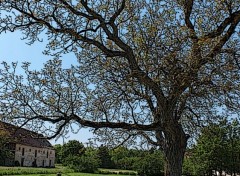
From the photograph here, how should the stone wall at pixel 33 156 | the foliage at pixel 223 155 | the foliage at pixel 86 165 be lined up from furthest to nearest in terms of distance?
the stone wall at pixel 33 156 → the foliage at pixel 86 165 → the foliage at pixel 223 155

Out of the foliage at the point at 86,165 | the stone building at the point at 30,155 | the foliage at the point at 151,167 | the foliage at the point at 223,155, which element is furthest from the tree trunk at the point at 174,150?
the foliage at the point at 86,165

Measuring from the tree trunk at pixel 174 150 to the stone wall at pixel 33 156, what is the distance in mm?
64343

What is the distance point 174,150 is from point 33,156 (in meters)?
72.8

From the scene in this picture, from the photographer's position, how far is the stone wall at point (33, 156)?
6988cm

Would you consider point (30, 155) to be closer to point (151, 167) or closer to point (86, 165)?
point (86, 165)

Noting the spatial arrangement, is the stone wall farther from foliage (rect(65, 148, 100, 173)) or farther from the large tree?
the large tree

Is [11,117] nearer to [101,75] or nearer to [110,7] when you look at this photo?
[101,75]

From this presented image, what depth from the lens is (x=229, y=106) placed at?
8.03 metres

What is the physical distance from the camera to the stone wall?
229 feet

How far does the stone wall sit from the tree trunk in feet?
211

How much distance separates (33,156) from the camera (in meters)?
76.4

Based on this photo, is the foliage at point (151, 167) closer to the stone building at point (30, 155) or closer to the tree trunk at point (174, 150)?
the stone building at point (30, 155)

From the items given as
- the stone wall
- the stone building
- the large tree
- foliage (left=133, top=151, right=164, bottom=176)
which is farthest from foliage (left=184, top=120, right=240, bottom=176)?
the stone wall

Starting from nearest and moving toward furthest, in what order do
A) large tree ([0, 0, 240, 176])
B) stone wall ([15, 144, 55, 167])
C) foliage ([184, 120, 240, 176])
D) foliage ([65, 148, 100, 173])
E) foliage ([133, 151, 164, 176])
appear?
1. large tree ([0, 0, 240, 176])
2. foliage ([184, 120, 240, 176])
3. foliage ([133, 151, 164, 176])
4. foliage ([65, 148, 100, 173])
5. stone wall ([15, 144, 55, 167])
